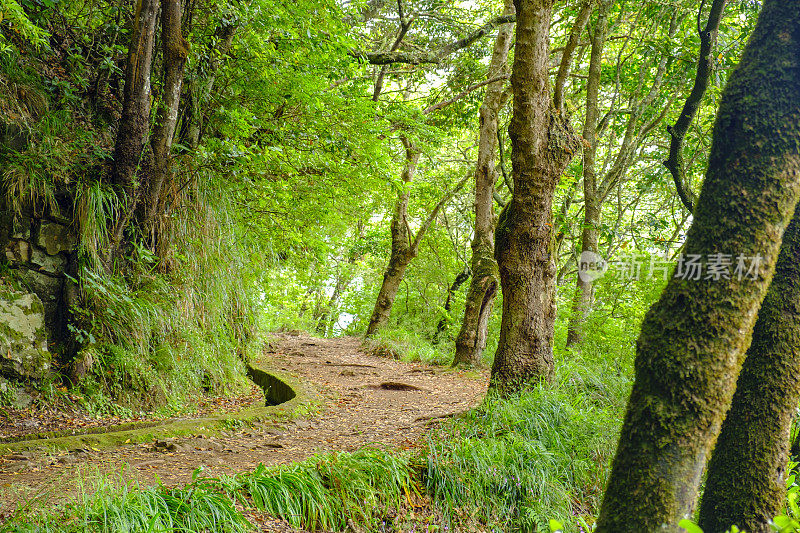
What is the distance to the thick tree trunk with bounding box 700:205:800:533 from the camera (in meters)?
2.75

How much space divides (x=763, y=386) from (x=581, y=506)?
2.01m

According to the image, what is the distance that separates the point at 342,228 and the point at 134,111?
5.60m

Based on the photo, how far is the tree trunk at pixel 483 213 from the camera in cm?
970

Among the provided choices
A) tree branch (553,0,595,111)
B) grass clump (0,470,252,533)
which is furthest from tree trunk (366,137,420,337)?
grass clump (0,470,252,533)

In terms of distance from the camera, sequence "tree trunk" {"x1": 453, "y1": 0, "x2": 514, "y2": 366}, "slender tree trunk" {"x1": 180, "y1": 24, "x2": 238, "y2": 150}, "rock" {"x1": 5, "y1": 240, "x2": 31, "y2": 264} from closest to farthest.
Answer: "rock" {"x1": 5, "y1": 240, "x2": 31, "y2": 264} < "slender tree trunk" {"x1": 180, "y1": 24, "x2": 238, "y2": 150} < "tree trunk" {"x1": 453, "y1": 0, "x2": 514, "y2": 366}

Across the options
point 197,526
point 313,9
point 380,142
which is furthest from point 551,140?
point 197,526

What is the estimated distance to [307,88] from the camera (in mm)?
6344

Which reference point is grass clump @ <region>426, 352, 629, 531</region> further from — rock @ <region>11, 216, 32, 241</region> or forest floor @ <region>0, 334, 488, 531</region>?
rock @ <region>11, 216, 32, 241</region>

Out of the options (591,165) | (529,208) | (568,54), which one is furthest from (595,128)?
(529,208)

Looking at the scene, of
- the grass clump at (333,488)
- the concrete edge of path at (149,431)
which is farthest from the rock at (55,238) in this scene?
the grass clump at (333,488)

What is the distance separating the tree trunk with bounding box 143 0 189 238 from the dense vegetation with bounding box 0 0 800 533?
1.0 inches

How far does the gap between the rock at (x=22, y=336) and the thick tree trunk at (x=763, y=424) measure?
5.53 meters

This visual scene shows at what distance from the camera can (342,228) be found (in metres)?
10.9

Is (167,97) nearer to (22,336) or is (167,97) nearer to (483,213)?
(22,336)
